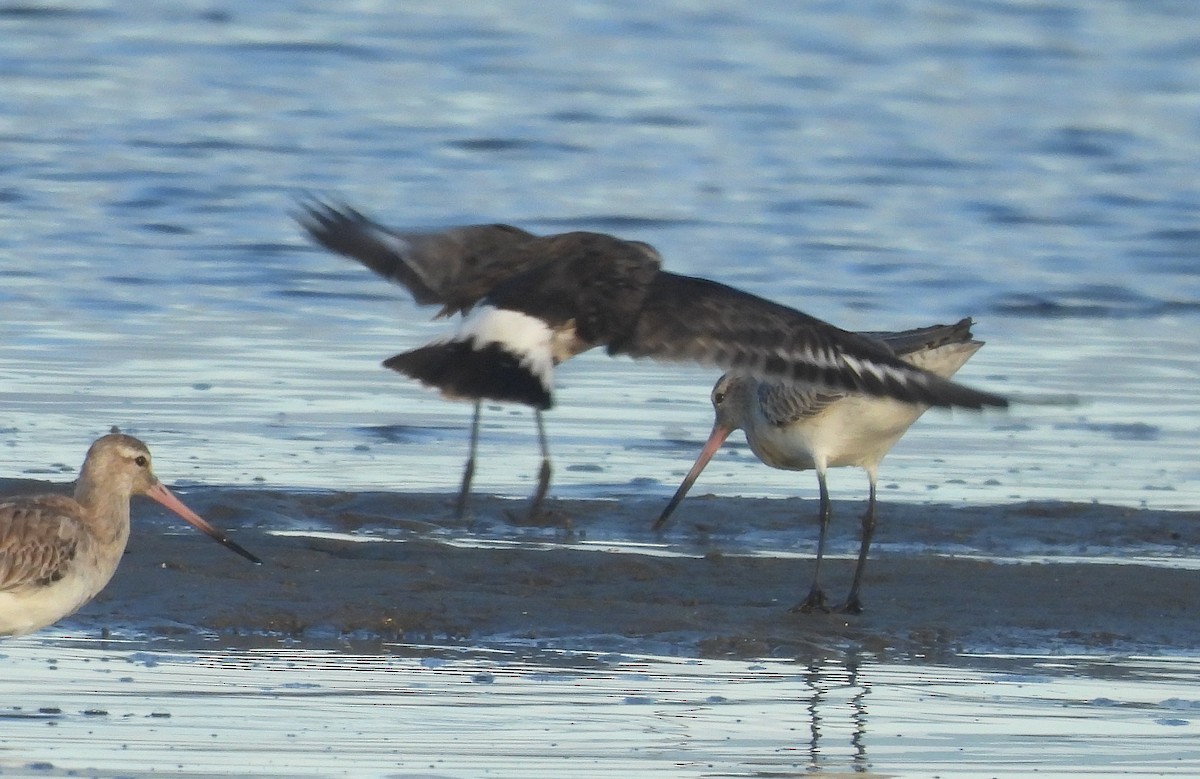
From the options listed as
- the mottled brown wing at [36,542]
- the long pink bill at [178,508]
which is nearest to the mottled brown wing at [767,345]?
the long pink bill at [178,508]

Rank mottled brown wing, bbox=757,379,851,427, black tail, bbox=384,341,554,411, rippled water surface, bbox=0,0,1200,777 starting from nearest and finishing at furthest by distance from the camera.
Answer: rippled water surface, bbox=0,0,1200,777
black tail, bbox=384,341,554,411
mottled brown wing, bbox=757,379,851,427

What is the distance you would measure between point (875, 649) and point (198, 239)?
8521 millimetres

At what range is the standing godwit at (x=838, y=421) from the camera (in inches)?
299

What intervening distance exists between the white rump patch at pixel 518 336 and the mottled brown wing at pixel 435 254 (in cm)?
85

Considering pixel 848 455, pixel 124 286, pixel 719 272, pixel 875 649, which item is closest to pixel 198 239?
pixel 124 286

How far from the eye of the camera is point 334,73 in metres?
20.4

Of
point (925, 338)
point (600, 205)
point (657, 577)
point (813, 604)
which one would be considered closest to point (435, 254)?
point (657, 577)

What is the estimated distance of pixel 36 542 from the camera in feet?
19.6

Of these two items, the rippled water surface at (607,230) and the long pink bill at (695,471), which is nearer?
the rippled water surface at (607,230)

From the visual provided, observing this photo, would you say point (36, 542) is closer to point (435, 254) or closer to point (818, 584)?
point (818, 584)

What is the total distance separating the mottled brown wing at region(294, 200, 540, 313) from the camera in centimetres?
876

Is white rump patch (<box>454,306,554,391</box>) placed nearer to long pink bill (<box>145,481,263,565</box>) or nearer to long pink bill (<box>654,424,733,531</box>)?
long pink bill (<box>654,424,733,531</box>)

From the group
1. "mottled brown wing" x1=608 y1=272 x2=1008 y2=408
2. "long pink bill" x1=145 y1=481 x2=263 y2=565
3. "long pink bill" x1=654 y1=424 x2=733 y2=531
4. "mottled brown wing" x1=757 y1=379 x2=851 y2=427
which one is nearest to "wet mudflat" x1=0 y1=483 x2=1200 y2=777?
"long pink bill" x1=654 y1=424 x2=733 y2=531

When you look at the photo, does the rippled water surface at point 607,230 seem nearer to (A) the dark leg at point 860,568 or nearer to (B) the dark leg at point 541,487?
(B) the dark leg at point 541,487
